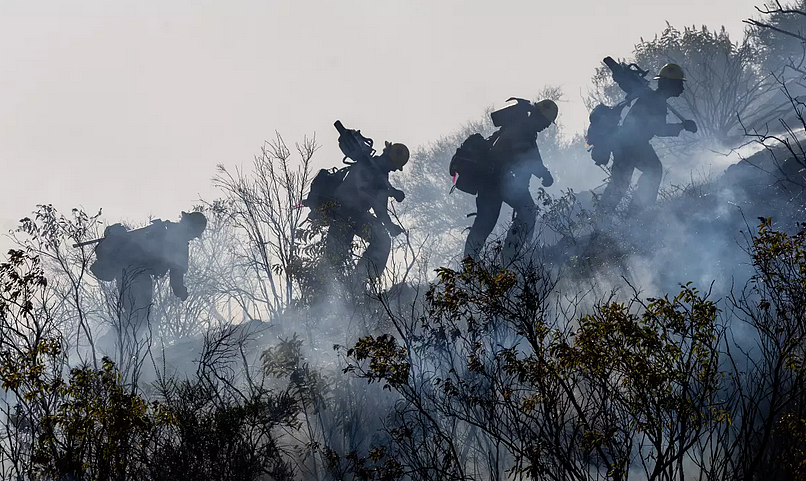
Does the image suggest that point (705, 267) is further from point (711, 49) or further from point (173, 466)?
point (711, 49)

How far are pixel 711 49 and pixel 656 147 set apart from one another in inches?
193

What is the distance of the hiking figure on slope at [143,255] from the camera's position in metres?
17.8

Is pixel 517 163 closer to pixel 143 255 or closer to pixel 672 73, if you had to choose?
pixel 672 73

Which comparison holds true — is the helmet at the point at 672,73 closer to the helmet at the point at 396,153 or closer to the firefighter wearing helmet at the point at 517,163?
the firefighter wearing helmet at the point at 517,163

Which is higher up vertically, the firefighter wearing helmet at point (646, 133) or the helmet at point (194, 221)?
the helmet at point (194, 221)

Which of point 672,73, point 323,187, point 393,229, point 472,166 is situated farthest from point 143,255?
point 672,73

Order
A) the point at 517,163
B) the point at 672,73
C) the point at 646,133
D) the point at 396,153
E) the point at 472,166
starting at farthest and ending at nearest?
the point at 396,153 → the point at 646,133 → the point at 472,166 → the point at 672,73 → the point at 517,163

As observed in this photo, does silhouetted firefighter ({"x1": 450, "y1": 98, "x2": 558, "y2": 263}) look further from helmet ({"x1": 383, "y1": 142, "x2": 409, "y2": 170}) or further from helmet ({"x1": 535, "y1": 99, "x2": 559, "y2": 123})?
helmet ({"x1": 383, "y1": 142, "x2": 409, "y2": 170})

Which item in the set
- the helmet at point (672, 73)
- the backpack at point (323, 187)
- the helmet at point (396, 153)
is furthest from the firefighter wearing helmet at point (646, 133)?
the backpack at point (323, 187)

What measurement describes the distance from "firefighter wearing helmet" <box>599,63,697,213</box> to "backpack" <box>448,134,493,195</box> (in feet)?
10.7

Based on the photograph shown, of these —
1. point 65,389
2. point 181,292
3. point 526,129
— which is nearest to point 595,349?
point 65,389

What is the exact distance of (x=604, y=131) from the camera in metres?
16.9

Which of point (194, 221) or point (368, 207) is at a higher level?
point (194, 221)

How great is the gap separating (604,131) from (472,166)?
3.44 m
